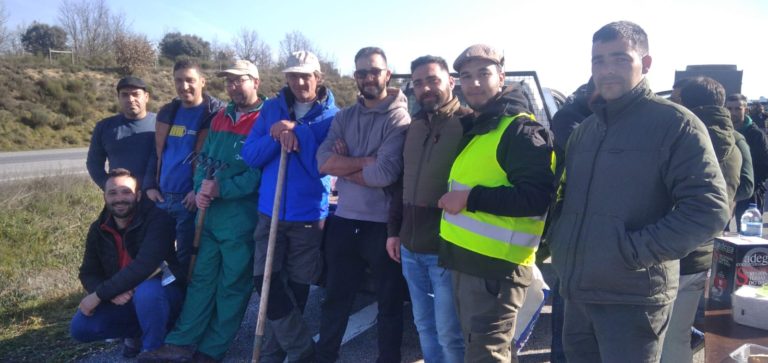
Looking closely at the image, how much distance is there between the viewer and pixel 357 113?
3.51 m

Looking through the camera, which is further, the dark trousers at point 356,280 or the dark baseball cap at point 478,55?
the dark trousers at point 356,280

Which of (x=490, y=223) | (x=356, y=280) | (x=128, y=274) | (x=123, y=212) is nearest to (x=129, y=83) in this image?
(x=123, y=212)

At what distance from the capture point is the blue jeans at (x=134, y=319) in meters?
3.84

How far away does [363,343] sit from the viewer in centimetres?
426

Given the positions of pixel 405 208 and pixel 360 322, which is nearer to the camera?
pixel 405 208

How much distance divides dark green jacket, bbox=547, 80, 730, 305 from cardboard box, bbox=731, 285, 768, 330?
3.77ft

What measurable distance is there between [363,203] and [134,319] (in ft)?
6.62

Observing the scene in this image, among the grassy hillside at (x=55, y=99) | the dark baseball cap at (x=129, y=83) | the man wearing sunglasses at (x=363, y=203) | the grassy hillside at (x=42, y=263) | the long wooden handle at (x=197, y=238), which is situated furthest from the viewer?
the grassy hillside at (x=55, y=99)

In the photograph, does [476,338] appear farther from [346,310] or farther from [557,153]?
[346,310]

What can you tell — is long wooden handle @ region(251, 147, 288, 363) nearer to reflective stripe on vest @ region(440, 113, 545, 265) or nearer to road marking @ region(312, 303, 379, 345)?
road marking @ region(312, 303, 379, 345)

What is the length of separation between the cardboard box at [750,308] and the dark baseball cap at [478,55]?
1889 millimetres

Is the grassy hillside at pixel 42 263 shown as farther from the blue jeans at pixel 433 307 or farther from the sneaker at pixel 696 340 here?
the sneaker at pixel 696 340

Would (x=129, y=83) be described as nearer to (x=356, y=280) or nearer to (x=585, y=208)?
(x=356, y=280)

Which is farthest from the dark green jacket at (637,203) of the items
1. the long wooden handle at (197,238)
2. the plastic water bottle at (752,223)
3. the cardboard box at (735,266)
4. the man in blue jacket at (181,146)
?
the man in blue jacket at (181,146)
